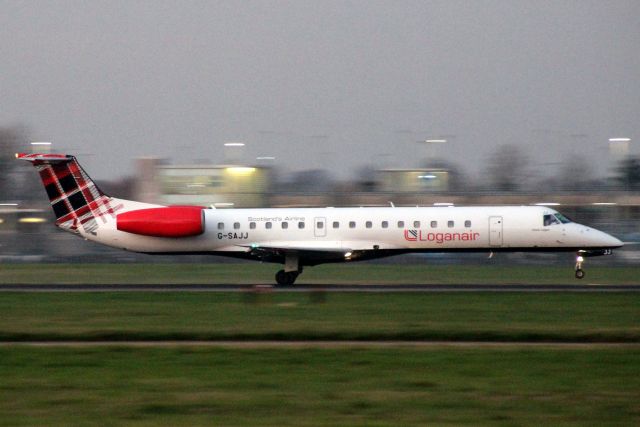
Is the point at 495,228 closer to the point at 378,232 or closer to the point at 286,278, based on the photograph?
the point at 378,232

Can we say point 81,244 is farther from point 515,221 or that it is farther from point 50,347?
point 50,347

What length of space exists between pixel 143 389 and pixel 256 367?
2424 mm

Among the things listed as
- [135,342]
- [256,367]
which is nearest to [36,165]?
[135,342]

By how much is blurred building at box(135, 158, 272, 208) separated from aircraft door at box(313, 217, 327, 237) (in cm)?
2790

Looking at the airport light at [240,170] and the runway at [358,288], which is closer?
the runway at [358,288]

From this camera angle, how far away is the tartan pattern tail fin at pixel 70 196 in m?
35.1

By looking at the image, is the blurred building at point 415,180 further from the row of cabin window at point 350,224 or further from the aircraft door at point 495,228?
the aircraft door at point 495,228

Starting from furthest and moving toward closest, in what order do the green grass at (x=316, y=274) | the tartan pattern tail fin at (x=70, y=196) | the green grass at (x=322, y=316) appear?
the green grass at (x=316, y=274) → the tartan pattern tail fin at (x=70, y=196) → the green grass at (x=322, y=316)

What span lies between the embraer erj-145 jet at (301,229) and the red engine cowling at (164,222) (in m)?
0.04

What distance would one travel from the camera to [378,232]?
33781mm

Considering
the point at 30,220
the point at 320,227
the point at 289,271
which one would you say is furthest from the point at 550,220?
the point at 30,220

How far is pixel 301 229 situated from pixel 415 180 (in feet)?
129

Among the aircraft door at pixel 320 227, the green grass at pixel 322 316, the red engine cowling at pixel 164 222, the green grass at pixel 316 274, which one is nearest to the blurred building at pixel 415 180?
the green grass at pixel 316 274

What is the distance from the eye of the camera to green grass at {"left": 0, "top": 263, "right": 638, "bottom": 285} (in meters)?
37.2
